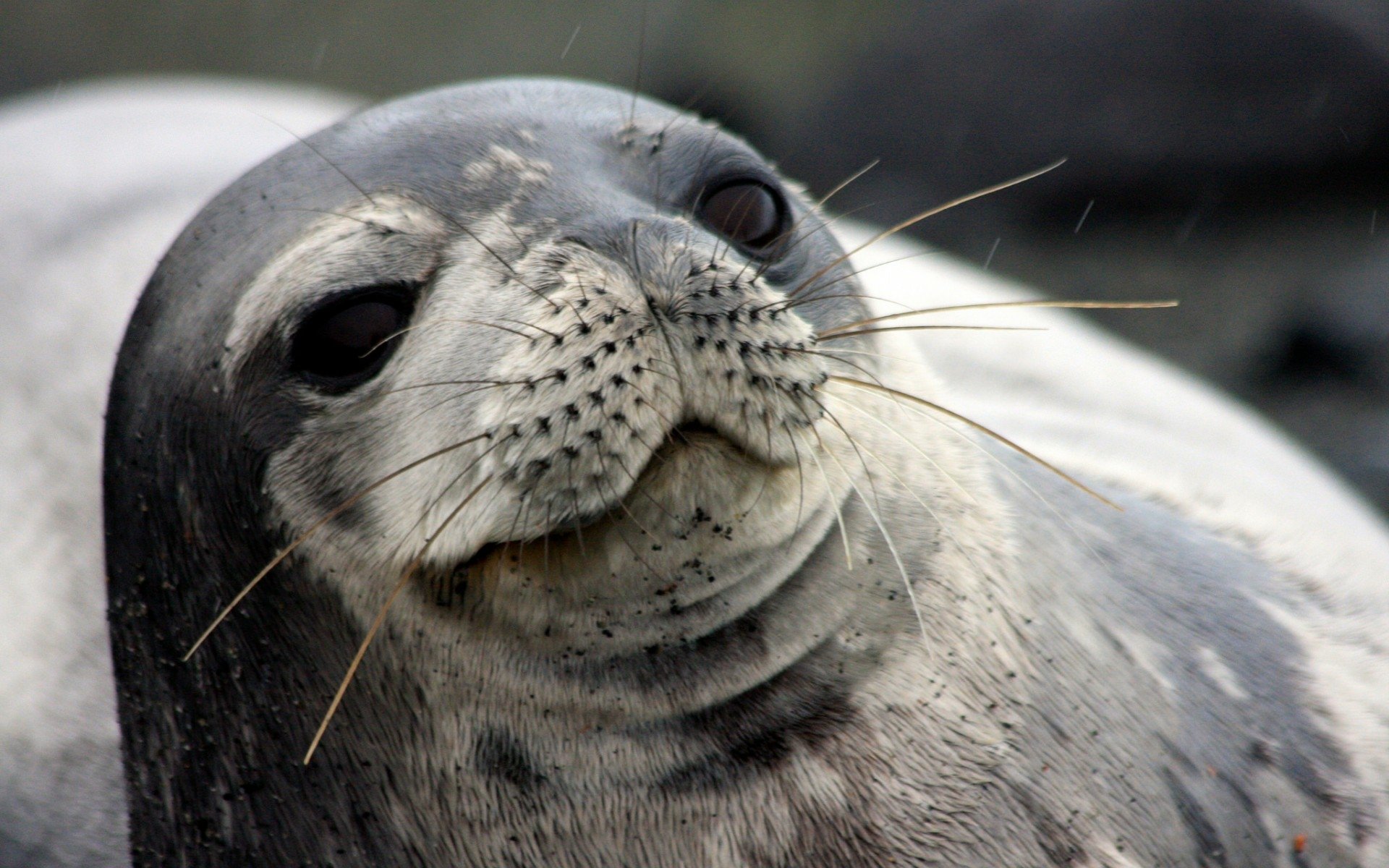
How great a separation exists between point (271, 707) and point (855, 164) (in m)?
4.78

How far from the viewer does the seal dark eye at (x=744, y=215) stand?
5.86 ft

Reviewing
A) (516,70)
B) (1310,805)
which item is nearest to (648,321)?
(1310,805)

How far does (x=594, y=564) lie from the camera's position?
153 cm

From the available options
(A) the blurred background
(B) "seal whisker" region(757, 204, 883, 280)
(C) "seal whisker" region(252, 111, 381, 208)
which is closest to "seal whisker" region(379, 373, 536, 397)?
(C) "seal whisker" region(252, 111, 381, 208)

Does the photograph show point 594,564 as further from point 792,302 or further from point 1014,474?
point 1014,474

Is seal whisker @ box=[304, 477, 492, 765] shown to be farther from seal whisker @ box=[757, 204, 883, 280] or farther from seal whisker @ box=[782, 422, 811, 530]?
seal whisker @ box=[757, 204, 883, 280]

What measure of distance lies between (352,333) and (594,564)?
1.37 ft

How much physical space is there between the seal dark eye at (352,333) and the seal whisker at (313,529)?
15 centimetres

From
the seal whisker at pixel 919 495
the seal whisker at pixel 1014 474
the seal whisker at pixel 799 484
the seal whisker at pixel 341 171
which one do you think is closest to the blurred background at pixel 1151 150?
the seal whisker at pixel 1014 474

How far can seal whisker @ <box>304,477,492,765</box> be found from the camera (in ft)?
4.80

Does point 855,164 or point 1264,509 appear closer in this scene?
point 1264,509

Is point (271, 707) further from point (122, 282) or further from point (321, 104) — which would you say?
point (321, 104)

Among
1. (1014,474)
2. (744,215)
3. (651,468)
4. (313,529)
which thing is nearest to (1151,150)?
(1014,474)

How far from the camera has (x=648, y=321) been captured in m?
1.47
